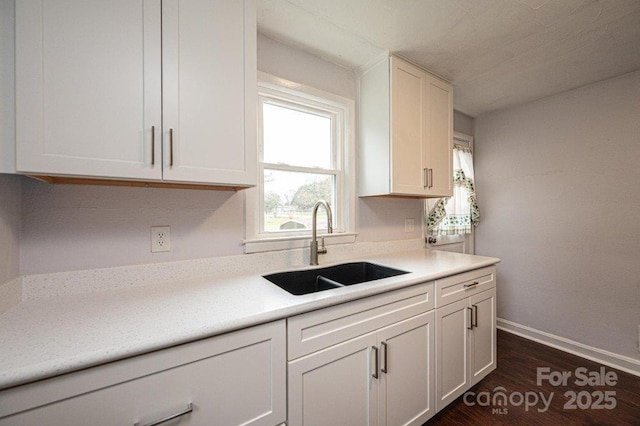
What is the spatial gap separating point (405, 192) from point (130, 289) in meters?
1.69

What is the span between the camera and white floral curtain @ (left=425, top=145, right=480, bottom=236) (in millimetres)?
2426

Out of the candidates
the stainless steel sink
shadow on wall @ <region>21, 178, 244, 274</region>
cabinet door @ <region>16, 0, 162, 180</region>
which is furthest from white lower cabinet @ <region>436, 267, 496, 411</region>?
cabinet door @ <region>16, 0, 162, 180</region>

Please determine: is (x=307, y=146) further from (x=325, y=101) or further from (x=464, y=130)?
(x=464, y=130)

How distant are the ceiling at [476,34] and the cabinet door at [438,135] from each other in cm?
14

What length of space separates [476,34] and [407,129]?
0.66 m

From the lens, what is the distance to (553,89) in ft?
7.29

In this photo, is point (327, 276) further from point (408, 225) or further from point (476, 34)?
point (476, 34)

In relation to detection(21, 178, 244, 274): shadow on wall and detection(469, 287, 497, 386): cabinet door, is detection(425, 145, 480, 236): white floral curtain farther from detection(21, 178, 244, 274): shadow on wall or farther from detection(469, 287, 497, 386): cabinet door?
detection(21, 178, 244, 274): shadow on wall

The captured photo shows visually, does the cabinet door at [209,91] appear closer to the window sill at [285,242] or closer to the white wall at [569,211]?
the window sill at [285,242]

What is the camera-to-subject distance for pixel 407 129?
1.78 m

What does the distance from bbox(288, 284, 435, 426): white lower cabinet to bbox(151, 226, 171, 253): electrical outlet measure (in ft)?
2.52

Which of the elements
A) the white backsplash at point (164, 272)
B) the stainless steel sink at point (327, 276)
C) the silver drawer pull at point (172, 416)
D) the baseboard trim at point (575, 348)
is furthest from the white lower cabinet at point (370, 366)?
the baseboard trim at point (575, 348)

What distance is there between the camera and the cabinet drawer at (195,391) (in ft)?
2.01

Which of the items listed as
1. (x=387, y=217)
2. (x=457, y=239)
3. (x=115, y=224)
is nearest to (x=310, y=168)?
(x=387, y=217)
